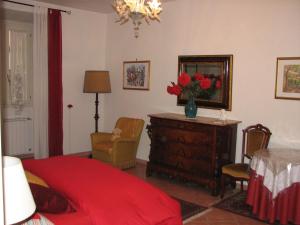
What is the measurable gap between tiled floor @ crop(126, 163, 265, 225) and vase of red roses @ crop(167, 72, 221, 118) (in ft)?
3.38

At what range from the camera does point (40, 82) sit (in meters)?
5.43

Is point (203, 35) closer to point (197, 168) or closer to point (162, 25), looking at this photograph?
point (162, 25)

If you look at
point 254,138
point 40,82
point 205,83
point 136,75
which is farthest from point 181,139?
point 40,82

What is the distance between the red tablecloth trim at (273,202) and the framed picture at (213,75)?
4.68 ft

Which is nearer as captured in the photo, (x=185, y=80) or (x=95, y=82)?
(x=185, y=80)

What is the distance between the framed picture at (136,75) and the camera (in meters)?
5.74

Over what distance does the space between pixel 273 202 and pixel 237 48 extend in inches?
84.5

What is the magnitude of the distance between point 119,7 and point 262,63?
2107 mm

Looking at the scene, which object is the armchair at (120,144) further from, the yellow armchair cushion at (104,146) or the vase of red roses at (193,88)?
the vase of red roses at (193,88)

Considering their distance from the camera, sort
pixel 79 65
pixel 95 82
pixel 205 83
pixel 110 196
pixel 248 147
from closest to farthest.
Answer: pixel 110 196, pixel 248 147, pixel 205 83, pixel 95 82, pixel 79 65

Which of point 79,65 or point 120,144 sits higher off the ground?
point 79,65

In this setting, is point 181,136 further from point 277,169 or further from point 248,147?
point 277,169

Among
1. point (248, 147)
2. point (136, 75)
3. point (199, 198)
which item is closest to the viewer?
point (199, 198)

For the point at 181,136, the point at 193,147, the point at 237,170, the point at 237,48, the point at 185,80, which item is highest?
the point at 237,48
